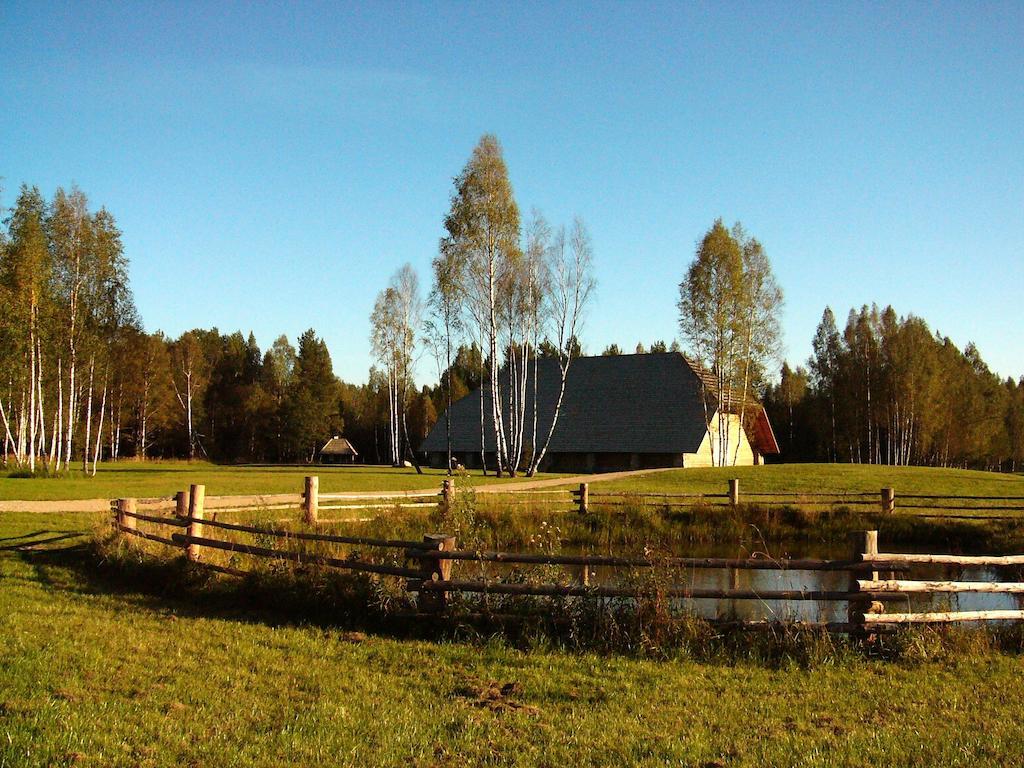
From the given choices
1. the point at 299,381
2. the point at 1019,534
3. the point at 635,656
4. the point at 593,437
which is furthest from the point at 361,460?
the point at 635,656

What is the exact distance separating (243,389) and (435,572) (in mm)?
78986

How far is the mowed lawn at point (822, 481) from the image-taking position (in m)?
29.6

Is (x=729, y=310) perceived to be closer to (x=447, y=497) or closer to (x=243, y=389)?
(x=447, y=497)

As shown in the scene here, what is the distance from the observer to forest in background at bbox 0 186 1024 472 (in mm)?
34188

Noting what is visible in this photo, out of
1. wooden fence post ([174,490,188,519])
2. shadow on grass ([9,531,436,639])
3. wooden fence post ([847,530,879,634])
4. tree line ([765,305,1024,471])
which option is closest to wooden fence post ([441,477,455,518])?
wooden fence post ([174,490,188,519])

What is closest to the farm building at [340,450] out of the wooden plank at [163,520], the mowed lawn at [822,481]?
the mowed lawn at [822,481]

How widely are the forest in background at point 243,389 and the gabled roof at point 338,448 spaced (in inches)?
58.5

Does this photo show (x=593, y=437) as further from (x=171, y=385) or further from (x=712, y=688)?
(x=171, y=385)

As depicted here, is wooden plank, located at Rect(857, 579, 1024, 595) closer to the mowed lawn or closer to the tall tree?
the mowed lawn

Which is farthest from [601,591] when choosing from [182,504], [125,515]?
[125,515]

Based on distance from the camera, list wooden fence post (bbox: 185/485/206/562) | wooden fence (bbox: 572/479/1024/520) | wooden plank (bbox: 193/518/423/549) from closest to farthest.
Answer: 1. wooden plank (bbox: 193/518/423/549)
2. wooden fence post (bbox: 185/485/206/562)
3. wooden fence (bbox: 572/479/1024/520)

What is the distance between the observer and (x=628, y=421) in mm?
47031

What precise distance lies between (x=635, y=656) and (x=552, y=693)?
5.18 feet

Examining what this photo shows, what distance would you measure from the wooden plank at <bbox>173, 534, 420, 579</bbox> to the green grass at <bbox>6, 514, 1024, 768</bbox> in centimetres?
82
